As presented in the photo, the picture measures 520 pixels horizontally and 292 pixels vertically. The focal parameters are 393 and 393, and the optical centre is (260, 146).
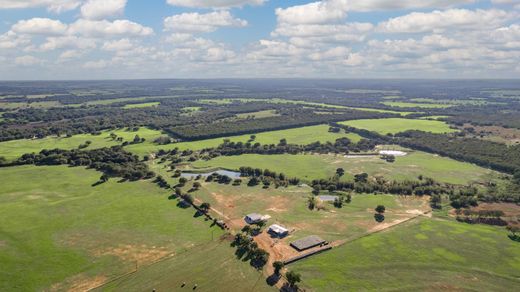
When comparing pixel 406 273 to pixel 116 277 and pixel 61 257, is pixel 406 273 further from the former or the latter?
pixel 61 257

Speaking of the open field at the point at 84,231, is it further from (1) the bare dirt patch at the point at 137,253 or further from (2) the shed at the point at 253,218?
(2) the shed at the point at 253,218

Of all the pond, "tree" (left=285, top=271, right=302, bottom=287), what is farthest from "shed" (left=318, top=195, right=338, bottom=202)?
"tree" (left=285, top=271, right=302, bottom=287)

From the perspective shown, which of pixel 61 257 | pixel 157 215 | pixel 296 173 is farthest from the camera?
pixel 296 173

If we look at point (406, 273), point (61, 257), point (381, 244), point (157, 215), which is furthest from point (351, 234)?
point (61, 257)

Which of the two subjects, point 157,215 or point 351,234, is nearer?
point 351,234

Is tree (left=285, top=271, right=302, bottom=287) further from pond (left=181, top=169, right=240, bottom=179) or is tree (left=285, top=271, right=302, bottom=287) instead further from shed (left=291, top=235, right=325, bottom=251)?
pond (left=181, top=169, right=240, bottom=179)
